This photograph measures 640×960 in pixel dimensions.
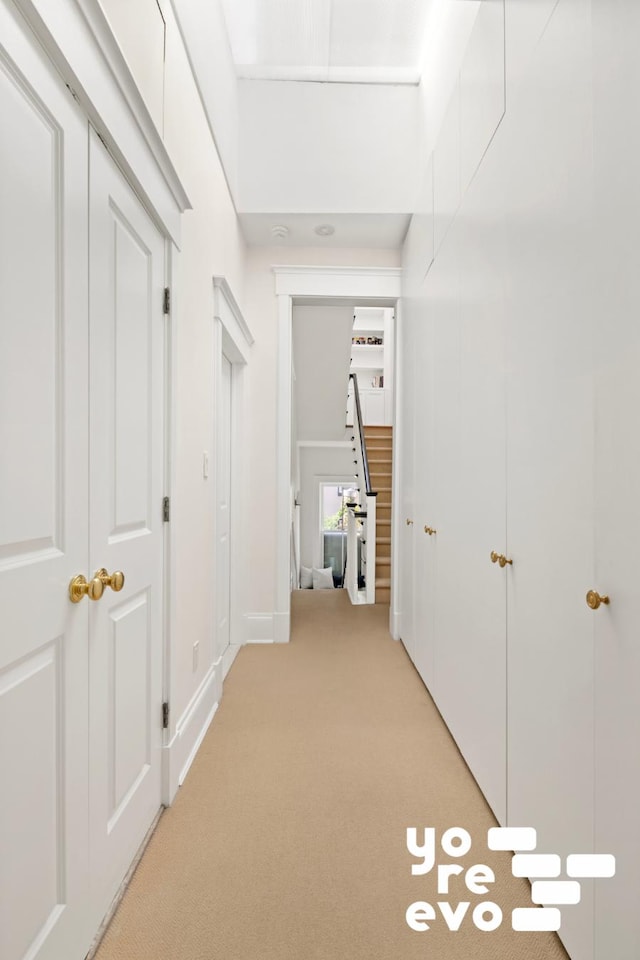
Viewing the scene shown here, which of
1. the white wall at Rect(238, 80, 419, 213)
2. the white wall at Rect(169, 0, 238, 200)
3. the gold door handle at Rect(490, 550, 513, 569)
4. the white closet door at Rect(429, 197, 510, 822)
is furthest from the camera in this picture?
the white wall at Rect(238, 80, 419, 213)

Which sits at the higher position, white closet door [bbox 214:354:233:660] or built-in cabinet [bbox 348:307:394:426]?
built-in cabinet [bbox 348:307:394:426]

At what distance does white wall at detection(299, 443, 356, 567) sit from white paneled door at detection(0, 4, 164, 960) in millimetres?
6756

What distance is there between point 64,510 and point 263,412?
276 centimetres

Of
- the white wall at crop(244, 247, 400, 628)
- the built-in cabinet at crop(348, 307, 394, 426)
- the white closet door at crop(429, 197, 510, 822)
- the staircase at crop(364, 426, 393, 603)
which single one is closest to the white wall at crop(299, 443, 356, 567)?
the built-in cabinet at crop(348, 307, 394, 426)

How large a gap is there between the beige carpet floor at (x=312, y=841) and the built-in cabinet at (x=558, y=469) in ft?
0.62

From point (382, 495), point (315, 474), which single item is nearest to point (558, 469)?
point (382, 495)

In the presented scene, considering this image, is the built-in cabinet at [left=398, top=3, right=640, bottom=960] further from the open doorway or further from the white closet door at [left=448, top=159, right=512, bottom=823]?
the open doorway

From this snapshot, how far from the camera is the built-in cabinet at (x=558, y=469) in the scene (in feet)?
3.41

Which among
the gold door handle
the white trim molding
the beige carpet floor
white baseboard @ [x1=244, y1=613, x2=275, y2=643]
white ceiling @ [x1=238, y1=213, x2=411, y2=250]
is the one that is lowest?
the beige carpet floor

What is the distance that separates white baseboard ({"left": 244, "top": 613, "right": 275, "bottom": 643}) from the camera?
3809mm

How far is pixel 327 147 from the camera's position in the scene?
11.3 ft

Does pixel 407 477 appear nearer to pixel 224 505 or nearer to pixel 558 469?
pixel 224 505

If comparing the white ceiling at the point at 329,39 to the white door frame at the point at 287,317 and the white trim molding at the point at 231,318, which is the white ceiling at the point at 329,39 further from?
the white trim molding at the point at 231,318

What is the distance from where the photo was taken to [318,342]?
18.3 ft
